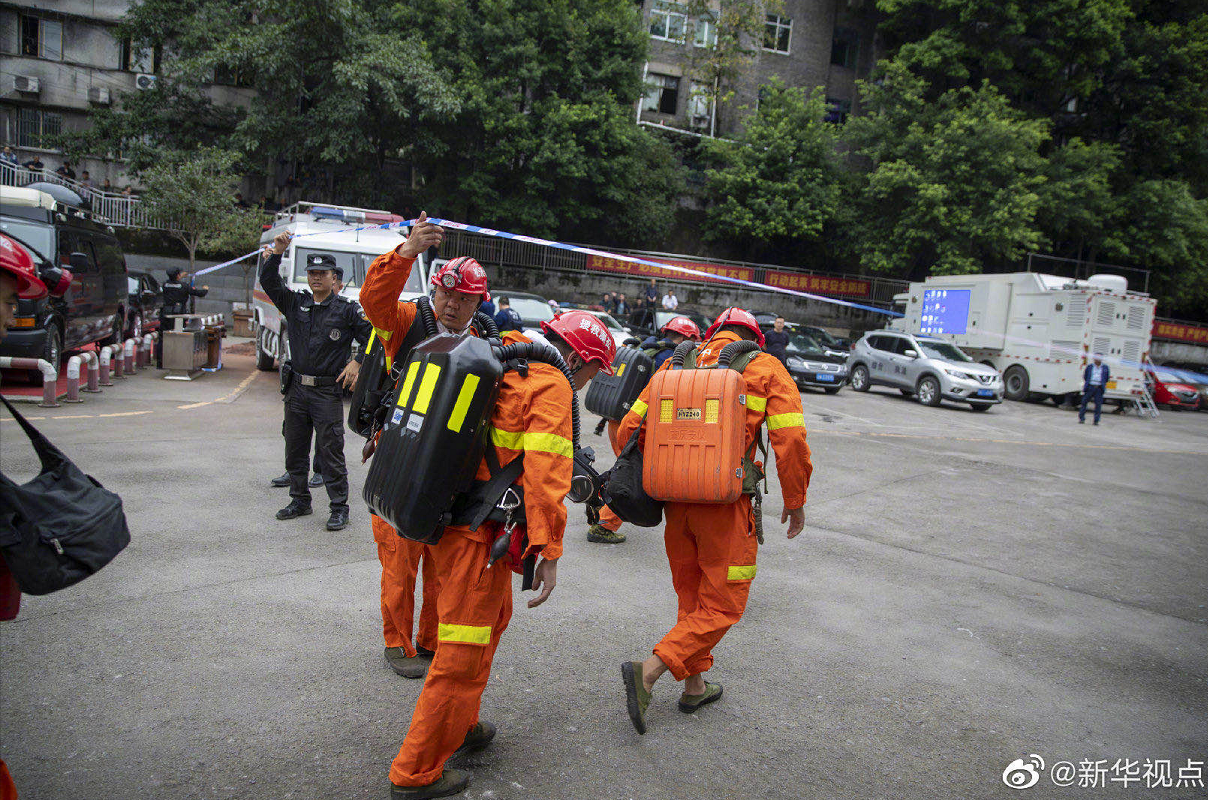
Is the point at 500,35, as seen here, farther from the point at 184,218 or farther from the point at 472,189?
the point at 184,218

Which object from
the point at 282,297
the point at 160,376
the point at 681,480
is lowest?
the point at 160,376

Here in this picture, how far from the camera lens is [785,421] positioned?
3.79 meters

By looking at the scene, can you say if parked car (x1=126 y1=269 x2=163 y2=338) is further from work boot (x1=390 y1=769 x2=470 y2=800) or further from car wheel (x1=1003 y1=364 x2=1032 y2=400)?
car wheel (x1=1003 y1=364 x2=1032 y2=400)

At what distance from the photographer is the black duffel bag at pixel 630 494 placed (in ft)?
12.2

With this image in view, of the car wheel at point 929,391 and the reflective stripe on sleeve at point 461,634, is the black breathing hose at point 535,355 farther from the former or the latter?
the car wheel at point 929,391

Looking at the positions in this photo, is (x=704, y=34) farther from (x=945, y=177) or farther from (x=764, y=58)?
(x=945, y=177)

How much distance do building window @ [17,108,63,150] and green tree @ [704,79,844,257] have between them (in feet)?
74.8

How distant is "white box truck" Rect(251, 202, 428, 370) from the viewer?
498 inches

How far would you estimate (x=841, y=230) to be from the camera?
1196 inches

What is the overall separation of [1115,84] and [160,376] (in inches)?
1270

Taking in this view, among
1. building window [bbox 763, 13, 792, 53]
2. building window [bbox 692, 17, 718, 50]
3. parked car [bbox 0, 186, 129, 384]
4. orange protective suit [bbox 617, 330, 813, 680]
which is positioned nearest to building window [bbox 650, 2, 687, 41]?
building window [bbox 692, 17, 718, 50]

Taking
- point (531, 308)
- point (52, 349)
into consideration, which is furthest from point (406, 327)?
point (531, 308)

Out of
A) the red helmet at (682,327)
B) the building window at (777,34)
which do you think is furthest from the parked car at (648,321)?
the building window at (777,34)

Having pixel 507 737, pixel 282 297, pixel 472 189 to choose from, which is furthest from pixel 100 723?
pixel 472 189
